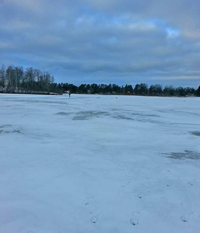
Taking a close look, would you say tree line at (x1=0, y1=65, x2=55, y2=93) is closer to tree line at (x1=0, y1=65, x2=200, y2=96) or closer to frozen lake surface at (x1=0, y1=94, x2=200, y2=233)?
tree line at (x1=0, y1=65, x2=200, y2=96)

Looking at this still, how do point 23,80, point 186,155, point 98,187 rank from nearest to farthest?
point 98,187 < point 186,155 < point 23,80

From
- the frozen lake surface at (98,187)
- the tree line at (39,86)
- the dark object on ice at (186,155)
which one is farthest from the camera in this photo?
the tree line at (39,86)

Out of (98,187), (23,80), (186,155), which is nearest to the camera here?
(98,187)

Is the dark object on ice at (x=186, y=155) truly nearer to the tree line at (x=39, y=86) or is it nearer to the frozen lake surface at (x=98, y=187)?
the frozen lake surface at (x=98, y=187)

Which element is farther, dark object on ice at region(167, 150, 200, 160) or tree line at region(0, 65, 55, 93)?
tree line at region(0, 65, 55, 93)

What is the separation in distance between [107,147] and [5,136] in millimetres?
3253

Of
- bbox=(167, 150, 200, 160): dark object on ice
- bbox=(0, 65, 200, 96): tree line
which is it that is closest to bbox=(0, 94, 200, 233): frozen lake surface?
bbox=(167, 150, 200, 160): dark object on ice

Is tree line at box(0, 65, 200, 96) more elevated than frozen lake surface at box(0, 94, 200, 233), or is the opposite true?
tree line at box(0, 65, 200, 96)

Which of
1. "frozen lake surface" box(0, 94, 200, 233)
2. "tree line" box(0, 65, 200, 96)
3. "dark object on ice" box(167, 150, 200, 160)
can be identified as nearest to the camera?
"frozen lake surface" box(0, 94, 200, 233)

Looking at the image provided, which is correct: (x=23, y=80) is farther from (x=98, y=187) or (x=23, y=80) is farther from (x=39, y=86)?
(x=98, y=187)

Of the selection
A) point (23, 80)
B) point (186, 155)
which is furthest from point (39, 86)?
point (186, 155)

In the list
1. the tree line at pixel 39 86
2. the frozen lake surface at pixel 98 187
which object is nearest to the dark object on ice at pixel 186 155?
the frozen lake surface at pixel 98 187

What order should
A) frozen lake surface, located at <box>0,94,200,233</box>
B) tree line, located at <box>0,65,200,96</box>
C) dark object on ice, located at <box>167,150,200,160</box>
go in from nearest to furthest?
frozen lake surface, located at <box>0,94,200,233</box> → dark object on ice, located at <box>167,150,200,160</box> → tree line, located at <box>0,65,200,96</box>

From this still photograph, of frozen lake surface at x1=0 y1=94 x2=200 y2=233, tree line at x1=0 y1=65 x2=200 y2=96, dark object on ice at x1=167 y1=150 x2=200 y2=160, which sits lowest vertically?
frozen lake surface at x1=0 y1=94 x2=200 y2=233
